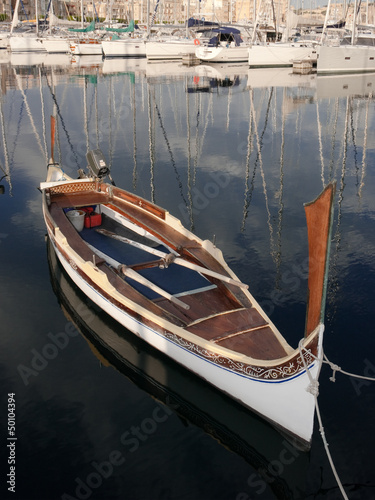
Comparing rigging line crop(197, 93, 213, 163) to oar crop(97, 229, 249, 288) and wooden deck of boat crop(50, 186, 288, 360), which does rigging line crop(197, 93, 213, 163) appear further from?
wooden deck of boat crop(50, 186, 288, 360)

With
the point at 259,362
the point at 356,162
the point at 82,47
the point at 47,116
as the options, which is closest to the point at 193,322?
the point at 259,362

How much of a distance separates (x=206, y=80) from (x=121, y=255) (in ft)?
184

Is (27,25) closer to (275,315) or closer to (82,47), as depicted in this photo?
(82,47)

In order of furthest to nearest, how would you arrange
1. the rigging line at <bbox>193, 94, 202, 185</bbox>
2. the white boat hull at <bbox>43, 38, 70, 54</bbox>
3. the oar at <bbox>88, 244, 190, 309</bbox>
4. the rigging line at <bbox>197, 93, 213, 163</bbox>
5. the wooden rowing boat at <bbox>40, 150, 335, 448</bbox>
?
the white boat hull at <bbox>43, 38, 70, 54</bbox> < the rigging line at <bbox>197, 93, 213, 163</bbox> < the rigging line at <bbox>193, 94, 202, 185</bbox> < the oar at <bbox>88, 244, 190, 309</bbox> < the wooden rowing boat at <bbox>40, 150, 335, 448</bbox>

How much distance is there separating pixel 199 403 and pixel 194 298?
112 inches

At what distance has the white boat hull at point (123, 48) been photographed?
9438 cm

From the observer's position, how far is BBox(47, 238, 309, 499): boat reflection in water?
8977 mm

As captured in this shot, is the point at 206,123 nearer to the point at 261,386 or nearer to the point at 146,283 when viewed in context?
the point at 146,283

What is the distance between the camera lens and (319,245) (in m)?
7.59

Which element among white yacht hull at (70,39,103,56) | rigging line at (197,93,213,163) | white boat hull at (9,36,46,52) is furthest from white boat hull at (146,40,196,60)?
rigging line at (197,93,213,163)

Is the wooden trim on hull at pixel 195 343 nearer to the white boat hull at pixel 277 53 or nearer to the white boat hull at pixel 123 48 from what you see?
the white boat hull at pixel 277 53

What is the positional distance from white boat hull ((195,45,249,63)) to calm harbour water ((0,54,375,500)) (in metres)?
56.1

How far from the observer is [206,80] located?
65.3 metres

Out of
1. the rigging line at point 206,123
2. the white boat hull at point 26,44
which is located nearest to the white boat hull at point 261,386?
the rigging line at point 206,123
